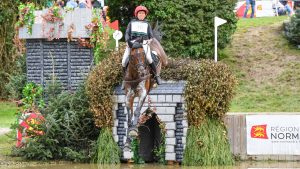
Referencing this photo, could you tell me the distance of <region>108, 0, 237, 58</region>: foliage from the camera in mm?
34188

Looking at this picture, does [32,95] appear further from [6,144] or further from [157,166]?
[157,166]

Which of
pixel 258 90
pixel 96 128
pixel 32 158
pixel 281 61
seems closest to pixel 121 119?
pixel 96 128

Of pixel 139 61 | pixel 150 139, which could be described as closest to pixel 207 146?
pixel 150 139

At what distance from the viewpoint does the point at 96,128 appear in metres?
22.4

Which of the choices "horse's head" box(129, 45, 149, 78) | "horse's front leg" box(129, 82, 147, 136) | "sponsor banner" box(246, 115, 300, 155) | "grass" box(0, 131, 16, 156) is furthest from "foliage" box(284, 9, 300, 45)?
"horse's front leg" box(129, 82, 147, 136)

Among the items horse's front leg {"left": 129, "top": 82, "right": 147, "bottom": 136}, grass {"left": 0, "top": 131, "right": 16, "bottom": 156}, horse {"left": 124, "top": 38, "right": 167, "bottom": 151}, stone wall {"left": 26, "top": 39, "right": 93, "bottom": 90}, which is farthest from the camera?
grass {"left": 0, "top": 131, "right": 16, "bottom": 156}

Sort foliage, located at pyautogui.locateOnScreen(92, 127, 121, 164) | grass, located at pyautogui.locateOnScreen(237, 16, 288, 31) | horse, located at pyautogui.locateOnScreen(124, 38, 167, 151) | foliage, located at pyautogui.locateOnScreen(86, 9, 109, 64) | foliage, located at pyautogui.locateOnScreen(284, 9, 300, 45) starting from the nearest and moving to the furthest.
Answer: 1. horse, located at pyautogui.locateOnScreen(124, 38, 167, 151)
2. foliage, located at pyautogui.locateOnScreen(92, 127, 121, 164)
3. foliage, located at pyautogui.locateOnScreen(86, 9, 109, 64)
4. foliage, located at pyautogui.locateOnScreen(284, 9, 300, 45)
5. grass, located at pyautogui.locateOnScreen(237, 16, 288, 31)

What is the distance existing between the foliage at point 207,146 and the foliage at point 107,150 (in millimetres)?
1568

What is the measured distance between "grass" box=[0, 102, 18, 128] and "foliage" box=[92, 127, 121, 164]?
25.8 feet

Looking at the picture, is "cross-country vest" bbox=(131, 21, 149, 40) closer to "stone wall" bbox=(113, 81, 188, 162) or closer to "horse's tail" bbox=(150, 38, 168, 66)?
"horse's tail" bbox=(150, 38, 168, 66)

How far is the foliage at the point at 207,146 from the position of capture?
829 inches

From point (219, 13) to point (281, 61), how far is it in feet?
11.9

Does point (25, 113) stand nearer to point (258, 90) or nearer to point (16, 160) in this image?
point (16, 160)

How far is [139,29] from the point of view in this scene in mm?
18219
